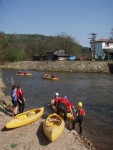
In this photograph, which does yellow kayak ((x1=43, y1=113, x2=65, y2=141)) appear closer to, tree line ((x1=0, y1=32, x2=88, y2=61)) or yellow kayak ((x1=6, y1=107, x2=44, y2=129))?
yellow kayak ((x1=6, y1=107, x2=44, y2=129))

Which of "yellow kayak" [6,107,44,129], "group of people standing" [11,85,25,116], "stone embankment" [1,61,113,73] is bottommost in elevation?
"stone embankment" [1,61,113,73]

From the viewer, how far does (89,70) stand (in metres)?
58.6

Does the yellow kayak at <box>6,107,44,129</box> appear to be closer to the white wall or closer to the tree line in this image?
the white wall

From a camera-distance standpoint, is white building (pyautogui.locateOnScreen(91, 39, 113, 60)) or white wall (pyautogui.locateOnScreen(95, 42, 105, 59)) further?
white wall (pyautogui.locateOnScreen(95, 42, 105, 59))

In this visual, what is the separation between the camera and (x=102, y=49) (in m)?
74.1

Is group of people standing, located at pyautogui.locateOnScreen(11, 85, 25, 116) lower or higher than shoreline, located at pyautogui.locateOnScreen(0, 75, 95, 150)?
higher

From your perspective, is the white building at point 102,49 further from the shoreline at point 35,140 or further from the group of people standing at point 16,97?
the shoreline at point 35,140

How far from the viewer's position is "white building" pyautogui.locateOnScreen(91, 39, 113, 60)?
72.5 m

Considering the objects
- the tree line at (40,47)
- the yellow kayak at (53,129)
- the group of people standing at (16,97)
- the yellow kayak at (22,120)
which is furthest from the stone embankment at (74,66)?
the yellow kayak at (53,129)

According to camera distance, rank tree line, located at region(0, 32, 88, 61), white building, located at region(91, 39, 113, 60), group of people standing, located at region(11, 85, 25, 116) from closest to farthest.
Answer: group of people standing, located at region(11, 85, 25, 116) < white building, located at region(91, 39, 113, 60) < tree line, located at region(0, 32, 88, 61)

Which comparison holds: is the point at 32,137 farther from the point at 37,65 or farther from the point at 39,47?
the point at 39,47

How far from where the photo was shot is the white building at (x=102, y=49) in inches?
2854

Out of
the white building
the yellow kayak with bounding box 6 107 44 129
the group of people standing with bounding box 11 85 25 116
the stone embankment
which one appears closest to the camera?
the yellow kayak with bounding box 6 107 44 129

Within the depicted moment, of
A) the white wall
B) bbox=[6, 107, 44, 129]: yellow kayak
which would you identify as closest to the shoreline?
bbox=[6, 107, 44, 129]: yellow kayak
